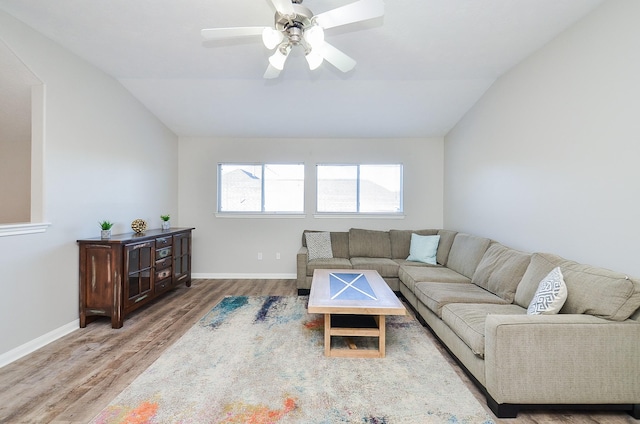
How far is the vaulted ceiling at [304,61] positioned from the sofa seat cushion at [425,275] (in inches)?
87.5

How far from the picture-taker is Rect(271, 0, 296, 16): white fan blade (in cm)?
167

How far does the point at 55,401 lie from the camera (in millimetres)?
1825

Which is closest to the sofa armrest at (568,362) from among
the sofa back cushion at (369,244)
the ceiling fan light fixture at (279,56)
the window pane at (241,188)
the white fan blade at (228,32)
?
the ceiling fan light fixture at (279,56)

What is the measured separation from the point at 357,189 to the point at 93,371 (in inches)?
160

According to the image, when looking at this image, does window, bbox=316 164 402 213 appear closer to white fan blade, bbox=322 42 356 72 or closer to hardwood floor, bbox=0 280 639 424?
hardwood floor, bbox=0 280 639 424

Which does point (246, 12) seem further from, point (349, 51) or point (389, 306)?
point (389, 306)

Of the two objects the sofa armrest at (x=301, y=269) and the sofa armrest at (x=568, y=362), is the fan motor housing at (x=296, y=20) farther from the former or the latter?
the sofa armrest at (x=301, y=269)

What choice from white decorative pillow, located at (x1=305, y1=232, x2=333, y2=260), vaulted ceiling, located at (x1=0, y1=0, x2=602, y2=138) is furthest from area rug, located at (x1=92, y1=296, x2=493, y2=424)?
vaulted ceiling, located at (x1=0, y1=0, x2=602, y2=138)

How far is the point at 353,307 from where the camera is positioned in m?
2.33

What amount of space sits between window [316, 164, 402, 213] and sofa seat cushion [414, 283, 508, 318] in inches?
83.7

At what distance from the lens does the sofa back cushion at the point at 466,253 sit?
331cm

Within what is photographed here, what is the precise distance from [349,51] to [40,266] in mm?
3547

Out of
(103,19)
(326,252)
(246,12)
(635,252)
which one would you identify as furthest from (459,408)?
(103,19)

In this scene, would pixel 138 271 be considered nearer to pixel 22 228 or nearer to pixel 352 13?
pixel 22 228
